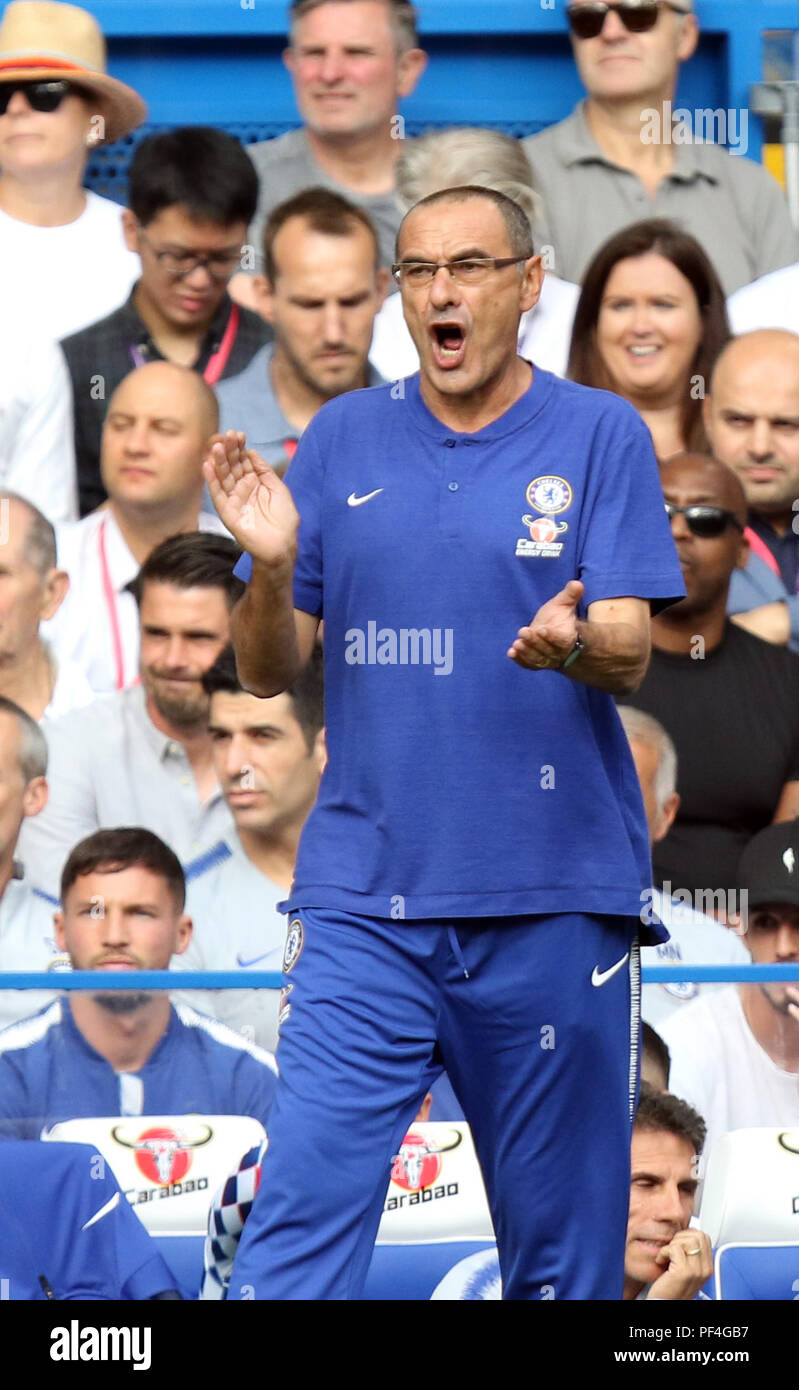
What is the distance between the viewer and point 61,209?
18.6ft

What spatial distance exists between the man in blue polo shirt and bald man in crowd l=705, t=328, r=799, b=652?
7.88 ft

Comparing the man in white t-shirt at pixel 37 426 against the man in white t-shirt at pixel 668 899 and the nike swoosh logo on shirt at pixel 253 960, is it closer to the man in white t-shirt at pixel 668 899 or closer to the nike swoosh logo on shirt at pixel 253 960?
the nike swoosh logo on shirt at pixel 253 960

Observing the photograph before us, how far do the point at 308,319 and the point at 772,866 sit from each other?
6.11 feet

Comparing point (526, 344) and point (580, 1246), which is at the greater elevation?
point (526, 344)

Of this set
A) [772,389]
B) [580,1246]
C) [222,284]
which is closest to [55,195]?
[222,284]

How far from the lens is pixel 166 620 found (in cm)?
541

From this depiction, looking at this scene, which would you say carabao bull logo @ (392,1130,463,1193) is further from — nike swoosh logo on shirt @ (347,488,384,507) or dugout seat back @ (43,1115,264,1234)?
nike swoosh logo on shirt @ (347,488,384,507)

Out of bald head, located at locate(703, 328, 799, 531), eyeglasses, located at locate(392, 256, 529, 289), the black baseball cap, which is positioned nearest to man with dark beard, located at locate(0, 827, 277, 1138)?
eyeglasses, located at locate(392, 256, 529, 289)

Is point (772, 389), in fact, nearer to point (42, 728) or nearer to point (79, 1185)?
point (42, 728)

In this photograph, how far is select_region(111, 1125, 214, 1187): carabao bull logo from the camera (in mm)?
3859

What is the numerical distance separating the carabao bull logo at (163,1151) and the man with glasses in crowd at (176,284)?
214cm

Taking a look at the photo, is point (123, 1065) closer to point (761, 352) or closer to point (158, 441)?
point (158, 441)
